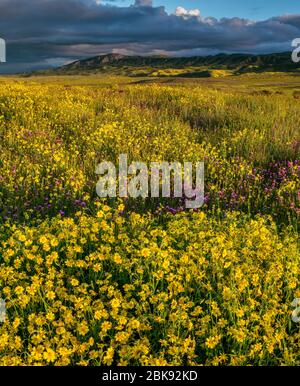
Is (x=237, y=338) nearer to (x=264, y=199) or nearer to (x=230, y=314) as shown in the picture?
(x=230, y=314)

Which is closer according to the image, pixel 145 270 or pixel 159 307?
pixel 159 307

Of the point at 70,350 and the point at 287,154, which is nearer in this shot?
the point at 70,350

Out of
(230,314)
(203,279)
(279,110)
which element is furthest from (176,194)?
(279,110)

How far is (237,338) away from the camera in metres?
3.30

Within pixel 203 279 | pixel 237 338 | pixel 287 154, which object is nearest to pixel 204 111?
pixel 287 154

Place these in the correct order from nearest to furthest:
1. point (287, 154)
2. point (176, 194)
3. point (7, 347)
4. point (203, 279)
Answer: point (7, 347)
point (203, 279)
point (176, 194)
point (287, 154)

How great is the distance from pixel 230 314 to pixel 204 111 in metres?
11.4

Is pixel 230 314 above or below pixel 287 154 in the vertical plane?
below

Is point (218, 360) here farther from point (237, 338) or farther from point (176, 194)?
point (176, 194)
